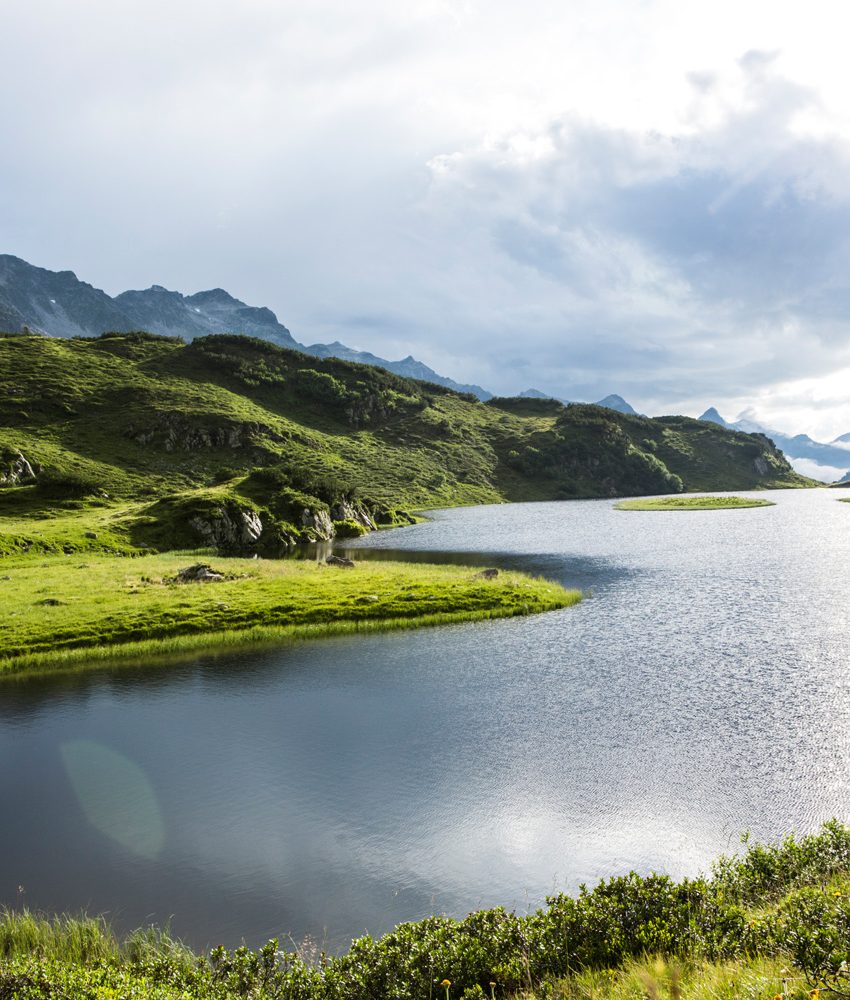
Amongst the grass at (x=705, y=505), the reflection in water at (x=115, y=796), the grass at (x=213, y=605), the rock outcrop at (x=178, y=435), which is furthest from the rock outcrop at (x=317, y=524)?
the grass at (x=705, y=505)

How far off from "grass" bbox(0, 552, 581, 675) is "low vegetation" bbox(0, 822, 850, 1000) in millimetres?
29412

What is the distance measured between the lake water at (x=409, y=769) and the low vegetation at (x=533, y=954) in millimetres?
1996

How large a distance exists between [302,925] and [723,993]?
10996 millimetres

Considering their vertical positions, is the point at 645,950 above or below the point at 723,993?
below

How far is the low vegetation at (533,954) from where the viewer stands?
1034 centimetres

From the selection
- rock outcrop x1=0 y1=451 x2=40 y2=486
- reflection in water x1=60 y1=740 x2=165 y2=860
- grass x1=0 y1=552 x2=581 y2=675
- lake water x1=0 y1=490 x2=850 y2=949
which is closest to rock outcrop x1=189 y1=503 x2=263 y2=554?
grass x1=0 y1=552 x2=581 y2=675

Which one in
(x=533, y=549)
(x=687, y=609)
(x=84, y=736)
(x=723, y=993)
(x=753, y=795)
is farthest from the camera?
(x=533, y=549)

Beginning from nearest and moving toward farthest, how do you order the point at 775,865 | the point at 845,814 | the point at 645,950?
the point at 645,950 → the point at 775,865 → the point at 845,814

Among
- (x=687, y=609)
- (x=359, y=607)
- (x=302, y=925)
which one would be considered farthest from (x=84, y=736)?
(x=687, y=609)

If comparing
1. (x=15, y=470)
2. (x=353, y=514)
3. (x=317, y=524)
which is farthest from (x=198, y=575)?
(x=15, y=470)

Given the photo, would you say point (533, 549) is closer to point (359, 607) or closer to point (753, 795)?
point (359, 607)

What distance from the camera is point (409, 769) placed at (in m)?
22.8

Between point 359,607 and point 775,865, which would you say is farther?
point 359,607

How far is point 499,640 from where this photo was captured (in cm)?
4228
